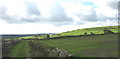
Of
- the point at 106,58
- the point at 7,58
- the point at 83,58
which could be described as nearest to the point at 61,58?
the point at 83,58

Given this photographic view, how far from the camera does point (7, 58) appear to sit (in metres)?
49.3

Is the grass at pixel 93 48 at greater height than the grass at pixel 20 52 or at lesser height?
greater

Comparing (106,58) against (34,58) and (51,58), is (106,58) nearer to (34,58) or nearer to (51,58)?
(51,58)

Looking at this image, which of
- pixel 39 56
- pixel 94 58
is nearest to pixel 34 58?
pixel 39 56

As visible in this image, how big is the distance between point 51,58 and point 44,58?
122 inches

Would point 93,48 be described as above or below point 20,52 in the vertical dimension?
above

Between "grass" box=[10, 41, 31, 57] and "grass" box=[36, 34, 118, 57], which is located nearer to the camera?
"grass" box=[36, 34, 118, 57]

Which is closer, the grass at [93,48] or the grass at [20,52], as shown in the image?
the grass at [93,48]

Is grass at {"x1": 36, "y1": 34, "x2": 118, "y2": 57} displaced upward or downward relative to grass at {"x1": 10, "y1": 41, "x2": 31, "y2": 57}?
upward

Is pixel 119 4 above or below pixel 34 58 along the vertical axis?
above

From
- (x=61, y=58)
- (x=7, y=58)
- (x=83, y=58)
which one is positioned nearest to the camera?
(x=61, y=58)

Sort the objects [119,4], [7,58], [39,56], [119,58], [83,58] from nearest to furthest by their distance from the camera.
→ 1. [39,56]
2. [119,58]
3. [83,58]
4. [7,58]
5. [119,4]

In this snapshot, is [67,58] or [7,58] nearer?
[67,58]

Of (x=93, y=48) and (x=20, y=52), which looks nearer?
(x=20, y=52)
